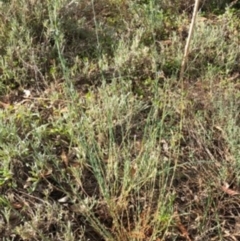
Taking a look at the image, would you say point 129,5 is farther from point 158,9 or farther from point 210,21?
point 210,21

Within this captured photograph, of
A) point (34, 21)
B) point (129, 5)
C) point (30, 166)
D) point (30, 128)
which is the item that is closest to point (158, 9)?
point (129, 5)

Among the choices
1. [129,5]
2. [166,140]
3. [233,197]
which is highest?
[129,5]

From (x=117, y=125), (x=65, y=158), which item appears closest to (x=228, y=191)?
(x=117, y=125)

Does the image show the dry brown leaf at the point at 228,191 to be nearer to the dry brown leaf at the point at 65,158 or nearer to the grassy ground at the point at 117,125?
the grassy ground at the point at 117,125

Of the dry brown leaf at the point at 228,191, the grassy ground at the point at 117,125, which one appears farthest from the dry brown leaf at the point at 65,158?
the dry brown leaf at the point at 228,191

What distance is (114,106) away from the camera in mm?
2688

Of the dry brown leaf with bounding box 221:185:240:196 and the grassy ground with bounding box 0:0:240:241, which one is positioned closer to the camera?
the grassy ground with bounding box 0:0:240:241

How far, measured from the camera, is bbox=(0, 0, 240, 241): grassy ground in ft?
7.52

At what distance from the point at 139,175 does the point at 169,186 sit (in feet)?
0.60

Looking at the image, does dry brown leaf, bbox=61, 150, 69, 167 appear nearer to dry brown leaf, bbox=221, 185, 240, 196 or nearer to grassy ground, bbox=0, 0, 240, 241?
grassy ground, bbox=0, 0, 240, 241

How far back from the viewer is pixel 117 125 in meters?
2.72

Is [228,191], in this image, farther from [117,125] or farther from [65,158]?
[65,158]

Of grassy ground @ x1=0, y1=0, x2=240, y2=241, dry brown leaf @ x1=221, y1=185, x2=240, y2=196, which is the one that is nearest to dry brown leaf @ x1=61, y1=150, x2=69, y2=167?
grassy ground @ x1=0, y1=0, x2=240, y2=241

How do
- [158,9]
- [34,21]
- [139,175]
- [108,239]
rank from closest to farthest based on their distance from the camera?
[108,239], [139,175], [34,21], [158,9]
